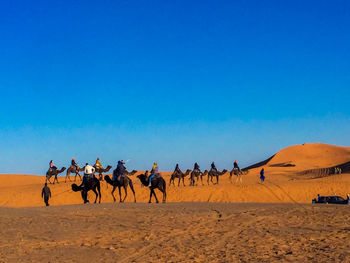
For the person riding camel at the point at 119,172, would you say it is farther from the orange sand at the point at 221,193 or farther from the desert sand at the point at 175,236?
the orange sand at the point at 221,193

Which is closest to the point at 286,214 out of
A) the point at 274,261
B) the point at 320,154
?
the point at 274,261

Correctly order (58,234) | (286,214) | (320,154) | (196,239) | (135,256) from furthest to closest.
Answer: (320,154) < (286,214) < (58,234) < (196,239) < (135,256)

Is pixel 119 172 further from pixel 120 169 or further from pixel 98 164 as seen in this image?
pixel 98 164

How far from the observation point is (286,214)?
15.6m

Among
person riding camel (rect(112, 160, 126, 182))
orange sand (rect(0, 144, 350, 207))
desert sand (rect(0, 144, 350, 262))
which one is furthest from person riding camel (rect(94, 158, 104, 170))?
desert sand (rect(0, 144, 350, 262))

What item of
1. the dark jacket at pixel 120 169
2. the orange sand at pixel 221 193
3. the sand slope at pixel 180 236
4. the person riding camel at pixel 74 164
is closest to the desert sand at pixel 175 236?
the sand slope at pixel 180 236

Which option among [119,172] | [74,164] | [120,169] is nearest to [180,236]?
[120,169]

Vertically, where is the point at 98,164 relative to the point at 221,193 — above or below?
above

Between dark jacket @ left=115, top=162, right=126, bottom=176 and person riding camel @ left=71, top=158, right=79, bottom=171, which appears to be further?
person riding camel @ left=71, top=158, right=79, bottom=171

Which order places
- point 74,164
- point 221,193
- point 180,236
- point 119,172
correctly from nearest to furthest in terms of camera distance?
point 180,236 → point 119,172 → point 221,193 → point 74,164

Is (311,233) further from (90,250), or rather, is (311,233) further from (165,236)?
(90,250)

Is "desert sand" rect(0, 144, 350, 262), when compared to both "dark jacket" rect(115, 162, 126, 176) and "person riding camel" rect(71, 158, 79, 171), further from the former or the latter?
"person riding camel" rect(71, 158, 79, 171)

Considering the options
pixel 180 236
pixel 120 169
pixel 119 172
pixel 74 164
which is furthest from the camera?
pixel 74 164

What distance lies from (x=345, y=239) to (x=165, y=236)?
4790mm
